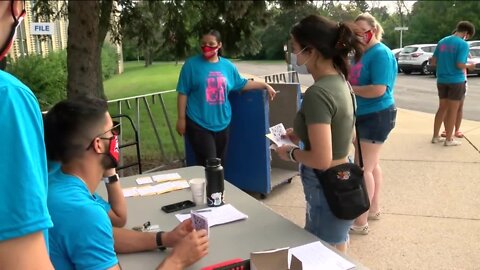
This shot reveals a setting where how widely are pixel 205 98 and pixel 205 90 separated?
0.24 ft

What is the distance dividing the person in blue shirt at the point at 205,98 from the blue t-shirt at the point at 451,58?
3.59 meters

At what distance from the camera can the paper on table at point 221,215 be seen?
2154mm

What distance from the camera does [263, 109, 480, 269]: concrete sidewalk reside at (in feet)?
11.1

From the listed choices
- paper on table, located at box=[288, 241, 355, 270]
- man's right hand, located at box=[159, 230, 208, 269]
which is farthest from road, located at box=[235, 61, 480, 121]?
man's right hand, located at box=[159, 230, 208, 269]

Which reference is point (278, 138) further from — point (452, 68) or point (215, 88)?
point (452, 68)

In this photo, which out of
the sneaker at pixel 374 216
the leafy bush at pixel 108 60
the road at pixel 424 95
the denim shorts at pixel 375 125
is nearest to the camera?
the denim shorts at pixel 375 125

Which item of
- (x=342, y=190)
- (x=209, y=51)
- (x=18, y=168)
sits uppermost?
(x=209, y=51)

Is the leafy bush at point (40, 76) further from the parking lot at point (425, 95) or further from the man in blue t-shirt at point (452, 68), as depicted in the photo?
the man in blue t-shirt at point (452, 68)

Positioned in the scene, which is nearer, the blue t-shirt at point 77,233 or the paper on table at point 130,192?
the blue t-shirt at point 77,233

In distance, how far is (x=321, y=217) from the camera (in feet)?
7.50

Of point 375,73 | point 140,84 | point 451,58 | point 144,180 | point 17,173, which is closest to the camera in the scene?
point 17,173

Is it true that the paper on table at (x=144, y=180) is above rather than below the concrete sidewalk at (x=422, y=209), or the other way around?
above

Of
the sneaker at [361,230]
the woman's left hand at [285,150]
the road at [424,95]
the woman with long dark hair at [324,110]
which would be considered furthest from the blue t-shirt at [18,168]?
the road at [424,95]

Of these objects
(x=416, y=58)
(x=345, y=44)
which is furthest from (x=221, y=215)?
(x=416, y=58)
